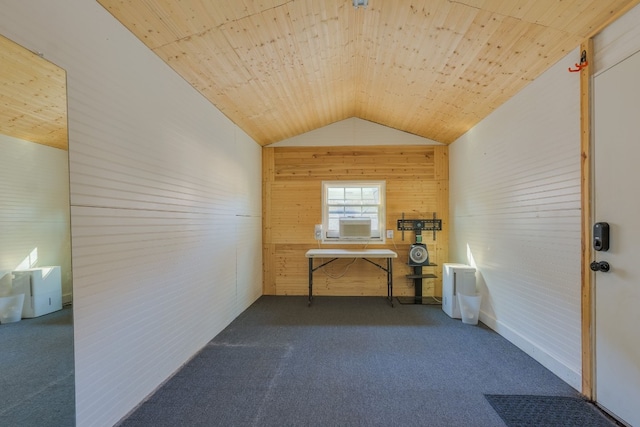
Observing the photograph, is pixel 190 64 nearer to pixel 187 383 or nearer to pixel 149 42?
pixel 149 42

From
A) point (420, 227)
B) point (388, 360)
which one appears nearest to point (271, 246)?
point (420, 227)

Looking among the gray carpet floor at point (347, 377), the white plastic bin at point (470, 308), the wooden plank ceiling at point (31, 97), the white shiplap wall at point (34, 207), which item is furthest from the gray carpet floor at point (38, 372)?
the white plastic bin at point (470, 308)

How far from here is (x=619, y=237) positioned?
183 centimetres

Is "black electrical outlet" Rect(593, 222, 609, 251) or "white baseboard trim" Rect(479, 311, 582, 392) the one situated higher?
"black electrical outlet" Rect(593, 222, 609, 251)

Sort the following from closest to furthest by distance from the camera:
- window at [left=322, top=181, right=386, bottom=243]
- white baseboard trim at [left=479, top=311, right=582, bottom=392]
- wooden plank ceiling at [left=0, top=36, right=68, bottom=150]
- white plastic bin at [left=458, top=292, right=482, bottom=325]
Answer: wooden plank ceiling at [left=0, top=36, right=68, bottom=150]
white baseboard trim at [left=479, top=311, right=582, bottom=392]
white plastic bin at [left=458, top=292, right=482, bottom=325]
window at [left=322, top=181, right=386, bottom=243]

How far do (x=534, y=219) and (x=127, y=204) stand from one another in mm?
3465

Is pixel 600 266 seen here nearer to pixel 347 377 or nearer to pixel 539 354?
pixel 539 354

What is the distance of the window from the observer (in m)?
5.00

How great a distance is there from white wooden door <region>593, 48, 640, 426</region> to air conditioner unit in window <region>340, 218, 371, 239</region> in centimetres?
305

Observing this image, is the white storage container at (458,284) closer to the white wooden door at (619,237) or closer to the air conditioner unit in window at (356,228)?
the air conditioner unit in window at (356,228)

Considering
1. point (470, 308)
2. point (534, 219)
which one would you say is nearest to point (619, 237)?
point (534, 219)

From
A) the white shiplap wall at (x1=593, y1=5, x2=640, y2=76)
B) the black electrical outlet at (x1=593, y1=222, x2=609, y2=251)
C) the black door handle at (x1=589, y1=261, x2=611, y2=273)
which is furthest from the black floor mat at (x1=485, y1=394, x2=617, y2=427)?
the white shiplap wall at (x1=593, y1=5, x2=640, y2=76)

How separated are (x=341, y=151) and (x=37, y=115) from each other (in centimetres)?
411

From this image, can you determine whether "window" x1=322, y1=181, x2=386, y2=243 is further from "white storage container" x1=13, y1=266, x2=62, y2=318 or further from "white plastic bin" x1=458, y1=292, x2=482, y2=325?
"white storage container" x1=13, y1=266, x2=62, y2=318
